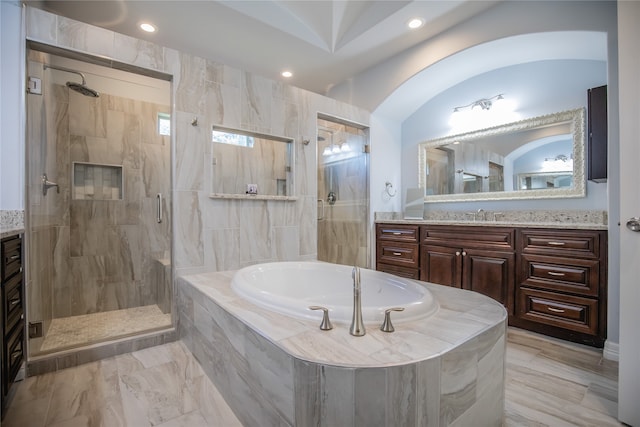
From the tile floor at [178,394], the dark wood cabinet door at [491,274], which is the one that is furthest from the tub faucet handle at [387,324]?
the dark wood cabinet door at [491,274]

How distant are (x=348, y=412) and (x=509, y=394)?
1.21 meters

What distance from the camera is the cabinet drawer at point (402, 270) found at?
3061 mm

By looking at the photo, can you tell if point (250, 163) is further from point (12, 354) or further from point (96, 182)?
point (12, 354)

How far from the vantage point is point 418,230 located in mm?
3059

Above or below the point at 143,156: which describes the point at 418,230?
below

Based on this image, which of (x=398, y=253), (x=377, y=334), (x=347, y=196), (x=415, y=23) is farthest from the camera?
(x=347, y=196)

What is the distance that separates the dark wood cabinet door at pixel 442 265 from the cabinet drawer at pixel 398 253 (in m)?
0.10

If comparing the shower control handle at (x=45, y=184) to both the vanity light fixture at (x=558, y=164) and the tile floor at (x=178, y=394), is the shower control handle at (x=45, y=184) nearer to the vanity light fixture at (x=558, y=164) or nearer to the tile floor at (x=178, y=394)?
the tile floor at (x=178, y=394)

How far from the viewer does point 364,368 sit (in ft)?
2.91

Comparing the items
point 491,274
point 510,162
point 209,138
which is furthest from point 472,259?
point 209,138

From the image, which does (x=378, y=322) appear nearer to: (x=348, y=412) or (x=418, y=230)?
(x=348, y=412)

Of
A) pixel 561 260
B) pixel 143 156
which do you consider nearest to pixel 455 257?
pixel 561 260

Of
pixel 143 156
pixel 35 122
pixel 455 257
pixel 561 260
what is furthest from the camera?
pixel 143 156

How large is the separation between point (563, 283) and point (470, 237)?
0.72m
